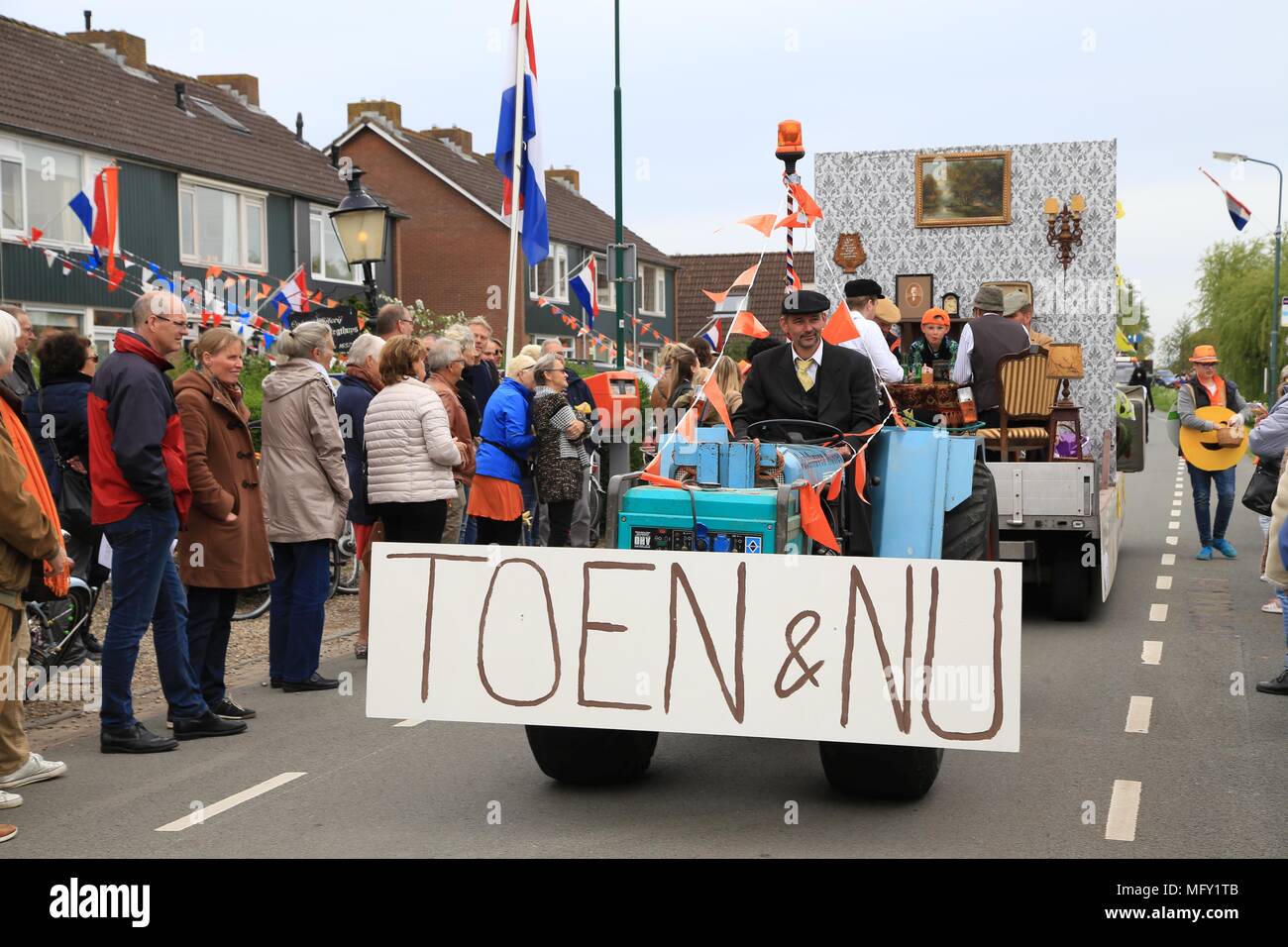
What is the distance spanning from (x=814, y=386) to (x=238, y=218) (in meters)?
27.7

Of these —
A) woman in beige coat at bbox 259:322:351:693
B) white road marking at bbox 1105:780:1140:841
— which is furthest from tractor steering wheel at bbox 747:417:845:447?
woman in beige coat at bbox 259:322:351:693

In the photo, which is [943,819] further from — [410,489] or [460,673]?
[410,489]

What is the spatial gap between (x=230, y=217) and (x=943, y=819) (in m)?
29.4

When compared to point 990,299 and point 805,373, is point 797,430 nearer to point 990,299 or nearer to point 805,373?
point 805,373

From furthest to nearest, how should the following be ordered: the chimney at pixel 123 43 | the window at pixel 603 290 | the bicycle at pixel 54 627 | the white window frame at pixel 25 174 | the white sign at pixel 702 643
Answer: the window at pixel 603 290 → the chimney at pixel 123 43 → the white window frame at pixel 25 174 → the bicycle at pixel 54 627 → the white sign at pixel 702 643

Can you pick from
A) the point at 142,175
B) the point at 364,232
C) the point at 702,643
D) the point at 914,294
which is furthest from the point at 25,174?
the point at 702,643

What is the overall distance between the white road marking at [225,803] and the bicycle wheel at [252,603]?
4.87 m

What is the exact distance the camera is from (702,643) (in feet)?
16.7

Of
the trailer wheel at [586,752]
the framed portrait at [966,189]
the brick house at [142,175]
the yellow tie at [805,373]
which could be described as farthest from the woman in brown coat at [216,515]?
the brick house at [142,175]

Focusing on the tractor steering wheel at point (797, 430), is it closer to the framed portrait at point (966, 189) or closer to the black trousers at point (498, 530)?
the black trousers at point (498, 530)

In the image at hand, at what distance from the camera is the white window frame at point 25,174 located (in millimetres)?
24969

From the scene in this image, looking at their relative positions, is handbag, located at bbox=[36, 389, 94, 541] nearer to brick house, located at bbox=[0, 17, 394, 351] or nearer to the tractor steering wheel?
the tractor steering wheel
